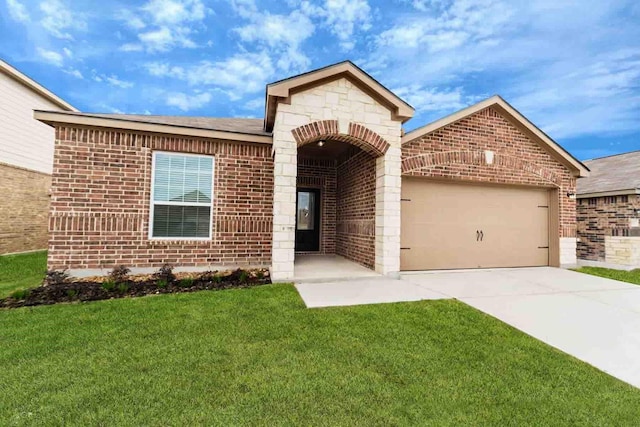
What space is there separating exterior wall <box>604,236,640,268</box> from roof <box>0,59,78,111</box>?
70.0 ft

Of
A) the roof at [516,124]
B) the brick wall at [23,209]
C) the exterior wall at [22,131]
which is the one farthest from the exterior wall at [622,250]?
the exterior wall at [22,131]

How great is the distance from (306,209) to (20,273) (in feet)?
25.3

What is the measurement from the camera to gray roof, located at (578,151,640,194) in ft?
30.2

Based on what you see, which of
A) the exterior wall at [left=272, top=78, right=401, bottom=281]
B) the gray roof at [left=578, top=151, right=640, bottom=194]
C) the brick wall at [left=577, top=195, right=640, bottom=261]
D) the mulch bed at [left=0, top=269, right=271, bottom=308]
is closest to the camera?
the mulch bed at [left=0, top=269, right=271, bottom=308]

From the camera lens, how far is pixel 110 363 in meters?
2.80

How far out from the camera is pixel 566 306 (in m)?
4.80

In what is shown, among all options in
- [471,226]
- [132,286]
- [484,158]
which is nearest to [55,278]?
[132,286]

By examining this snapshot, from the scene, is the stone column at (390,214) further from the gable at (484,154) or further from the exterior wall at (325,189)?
the exterior wall at (325,189)

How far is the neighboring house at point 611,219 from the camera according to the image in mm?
8703

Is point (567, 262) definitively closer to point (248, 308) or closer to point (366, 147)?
point (366, 147)

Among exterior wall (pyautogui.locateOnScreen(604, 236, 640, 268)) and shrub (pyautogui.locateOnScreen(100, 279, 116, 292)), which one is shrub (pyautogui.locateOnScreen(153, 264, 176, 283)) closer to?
shrub (pyautogui.locateOnScreen(100, 279, 116, 292))

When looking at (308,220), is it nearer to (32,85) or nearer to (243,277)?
A: (243,277)

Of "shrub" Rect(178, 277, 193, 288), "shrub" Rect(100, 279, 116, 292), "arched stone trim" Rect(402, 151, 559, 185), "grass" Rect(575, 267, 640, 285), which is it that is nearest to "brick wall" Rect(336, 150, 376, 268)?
"arched stone trim" Rect(402, 151, 559, 185)

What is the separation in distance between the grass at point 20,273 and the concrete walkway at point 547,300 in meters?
5.60
